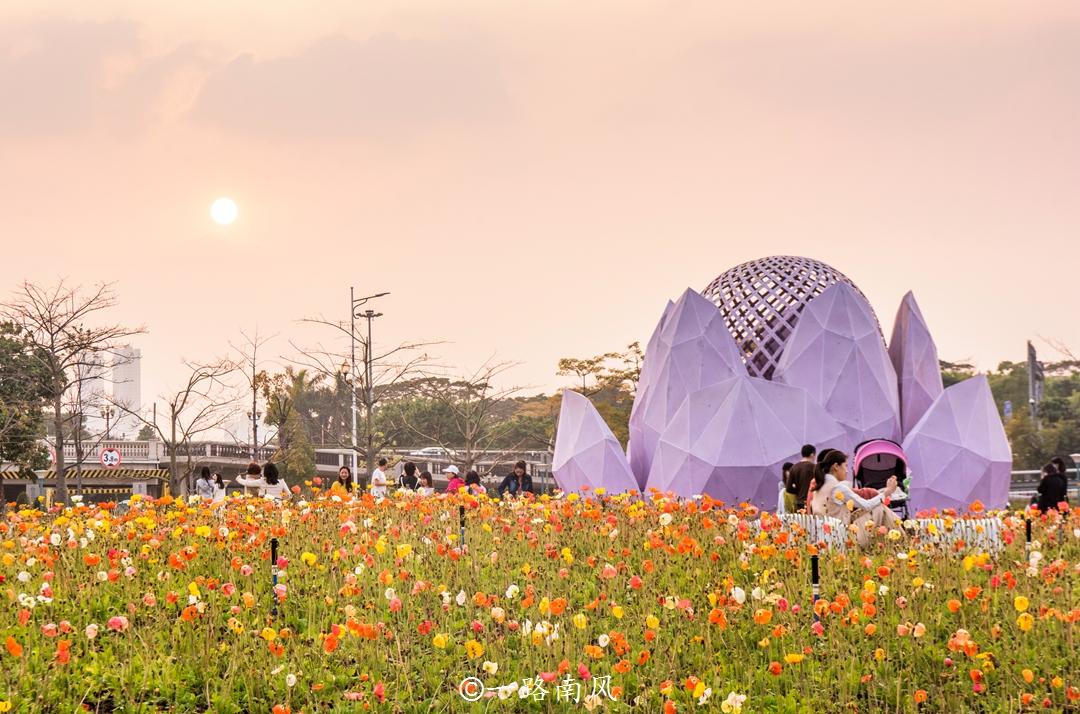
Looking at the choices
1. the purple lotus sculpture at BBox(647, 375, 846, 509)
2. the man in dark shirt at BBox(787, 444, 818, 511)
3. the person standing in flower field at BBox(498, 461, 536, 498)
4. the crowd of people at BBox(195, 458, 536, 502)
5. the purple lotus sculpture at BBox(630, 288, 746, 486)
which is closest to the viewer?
the man in dark shirt at BBox(787, 444, 818, 511)

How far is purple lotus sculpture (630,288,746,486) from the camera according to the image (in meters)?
18.1

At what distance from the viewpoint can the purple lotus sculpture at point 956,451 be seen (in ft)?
55.4

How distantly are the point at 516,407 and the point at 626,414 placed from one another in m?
38.1

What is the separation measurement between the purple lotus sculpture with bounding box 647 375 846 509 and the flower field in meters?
6.77

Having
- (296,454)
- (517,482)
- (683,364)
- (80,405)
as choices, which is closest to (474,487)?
(517,482)

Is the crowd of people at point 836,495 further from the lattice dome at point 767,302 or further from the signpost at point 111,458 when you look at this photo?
the signpost at point 111,458

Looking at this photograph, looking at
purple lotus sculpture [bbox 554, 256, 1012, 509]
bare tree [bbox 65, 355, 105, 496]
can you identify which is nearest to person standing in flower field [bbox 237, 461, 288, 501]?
purple lotus sculpture [bbox 554, 256, 1012, 509]

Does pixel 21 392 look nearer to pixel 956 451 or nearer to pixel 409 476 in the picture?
pixel 409 476

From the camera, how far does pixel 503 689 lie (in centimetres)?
549

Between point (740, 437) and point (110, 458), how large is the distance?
1561 inches

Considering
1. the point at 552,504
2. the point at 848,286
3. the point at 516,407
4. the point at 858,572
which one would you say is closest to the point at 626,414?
the point at 848,286

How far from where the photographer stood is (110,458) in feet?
159

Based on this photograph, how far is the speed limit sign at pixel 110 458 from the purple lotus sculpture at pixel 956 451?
4115cm

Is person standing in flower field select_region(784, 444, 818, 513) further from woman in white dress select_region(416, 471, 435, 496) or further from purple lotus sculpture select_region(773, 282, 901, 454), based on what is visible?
purple lotus sculpture select_region(773, 282, 901, 454)
